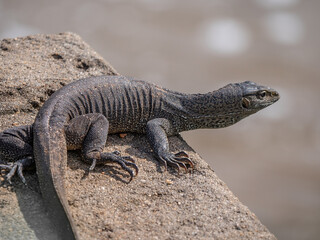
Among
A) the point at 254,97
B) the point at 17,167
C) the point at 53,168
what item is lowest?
the point at 53,168

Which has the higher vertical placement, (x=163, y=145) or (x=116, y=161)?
(x=163, y=145)

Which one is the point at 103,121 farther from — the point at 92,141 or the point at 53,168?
the point at 53,168

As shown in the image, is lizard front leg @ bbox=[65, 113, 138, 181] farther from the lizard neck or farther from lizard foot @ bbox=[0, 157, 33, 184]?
the lizard neck

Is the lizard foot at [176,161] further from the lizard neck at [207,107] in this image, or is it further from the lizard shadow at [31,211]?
the lizard shadow at [31,211]

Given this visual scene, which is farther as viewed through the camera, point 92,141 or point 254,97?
point 254,97

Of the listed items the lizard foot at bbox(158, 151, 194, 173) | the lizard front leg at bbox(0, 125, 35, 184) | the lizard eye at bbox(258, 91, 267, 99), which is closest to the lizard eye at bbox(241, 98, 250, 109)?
the lizard eye at bbox(258, 91, 267, 99)

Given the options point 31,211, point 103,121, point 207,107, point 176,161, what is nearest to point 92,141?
point 103,121
